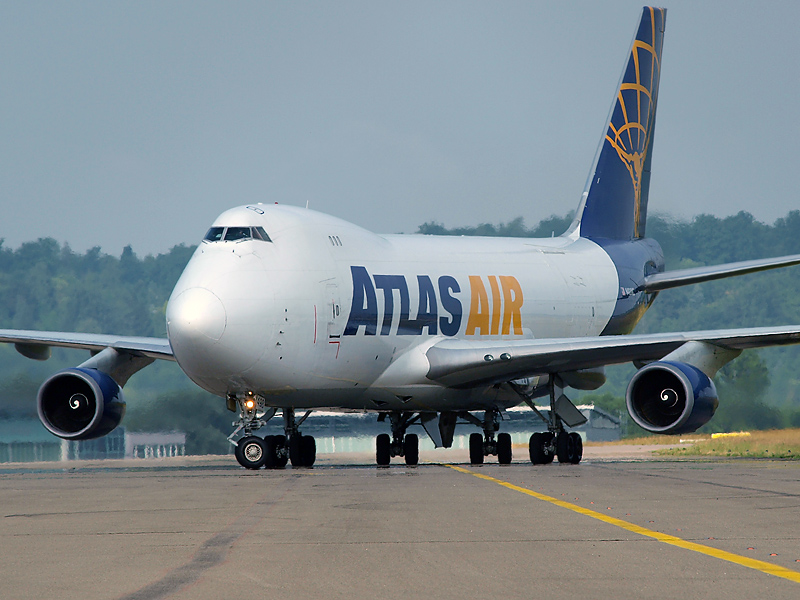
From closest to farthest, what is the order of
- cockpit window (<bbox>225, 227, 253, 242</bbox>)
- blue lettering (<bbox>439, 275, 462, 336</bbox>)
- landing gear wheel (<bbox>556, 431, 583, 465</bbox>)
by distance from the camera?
cockpit window (<bbox>225, 227, 253, 242</bbox>) < landing gear wheel (<bbox>556, 431, 583, 465</bbox>) < blue lettering (<bbox>439, 275, 462, 336</bbox>)

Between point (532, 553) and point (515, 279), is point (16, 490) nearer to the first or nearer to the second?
point (532, 553)

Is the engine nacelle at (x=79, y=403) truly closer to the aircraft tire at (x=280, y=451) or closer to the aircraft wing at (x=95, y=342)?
the aircraft wing at (x=95, y=342)

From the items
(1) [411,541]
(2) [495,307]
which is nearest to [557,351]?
(2) [495,307]

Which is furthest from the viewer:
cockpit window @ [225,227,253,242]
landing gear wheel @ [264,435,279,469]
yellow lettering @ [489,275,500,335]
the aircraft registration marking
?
yellow lettering @ [489,275,500,335]

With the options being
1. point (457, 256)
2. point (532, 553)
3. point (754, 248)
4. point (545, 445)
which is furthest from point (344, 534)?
point (754, 248)

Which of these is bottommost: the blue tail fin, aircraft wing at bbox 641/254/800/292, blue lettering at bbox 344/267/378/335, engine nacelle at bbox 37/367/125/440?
engine nacelle at bbox 37/367/125/440

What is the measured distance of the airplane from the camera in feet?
63.6

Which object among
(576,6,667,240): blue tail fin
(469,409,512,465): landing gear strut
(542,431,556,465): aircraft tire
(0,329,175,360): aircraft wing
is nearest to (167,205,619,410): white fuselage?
(469,409,512,465): landing gear strut

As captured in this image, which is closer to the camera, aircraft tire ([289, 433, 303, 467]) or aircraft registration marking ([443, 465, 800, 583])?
aircraft registration marking ([443, 465, 800, 583])

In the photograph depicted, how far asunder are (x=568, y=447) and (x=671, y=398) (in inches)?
168

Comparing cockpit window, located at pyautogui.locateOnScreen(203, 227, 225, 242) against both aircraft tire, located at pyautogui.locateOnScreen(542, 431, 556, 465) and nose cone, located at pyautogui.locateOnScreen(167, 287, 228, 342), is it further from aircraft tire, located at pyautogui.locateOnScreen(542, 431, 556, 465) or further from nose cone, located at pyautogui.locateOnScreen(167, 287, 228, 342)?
aircraft tire, located at pyautogui.locateOnScreen(542, 431, 556, 465)

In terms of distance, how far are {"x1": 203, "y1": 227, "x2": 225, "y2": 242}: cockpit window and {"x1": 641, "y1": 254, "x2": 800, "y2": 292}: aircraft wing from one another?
10289 mm

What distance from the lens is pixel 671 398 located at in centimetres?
1938

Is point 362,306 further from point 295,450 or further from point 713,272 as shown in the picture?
point 713,272
